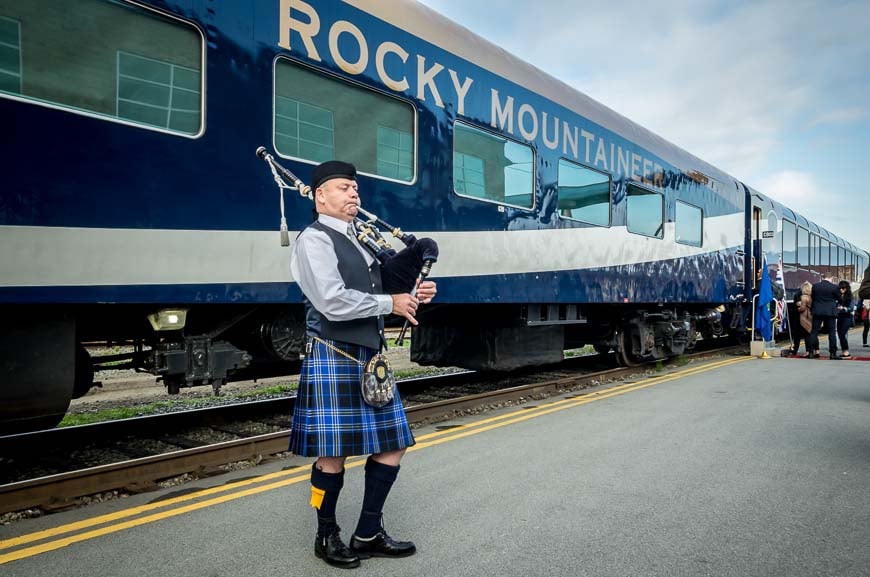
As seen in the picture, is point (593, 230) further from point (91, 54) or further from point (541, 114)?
point (91, 54)

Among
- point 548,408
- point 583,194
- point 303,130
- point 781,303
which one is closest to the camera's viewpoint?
point 303,130

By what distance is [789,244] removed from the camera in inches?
586

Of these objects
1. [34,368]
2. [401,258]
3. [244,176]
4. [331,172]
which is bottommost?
[34,368]

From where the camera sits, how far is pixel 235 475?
13.5 ft

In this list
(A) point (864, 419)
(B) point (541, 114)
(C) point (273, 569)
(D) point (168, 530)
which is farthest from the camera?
(B) point (541, 114)

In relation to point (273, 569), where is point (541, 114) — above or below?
above

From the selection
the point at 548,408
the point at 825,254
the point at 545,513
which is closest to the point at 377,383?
the point at 545,513

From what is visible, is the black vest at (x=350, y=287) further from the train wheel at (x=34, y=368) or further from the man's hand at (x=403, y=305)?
the train wheel at (x=34, y=368)

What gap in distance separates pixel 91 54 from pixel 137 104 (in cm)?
34

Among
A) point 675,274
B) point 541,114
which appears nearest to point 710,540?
point 541,114

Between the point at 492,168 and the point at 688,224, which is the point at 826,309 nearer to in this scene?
the point at 688,224

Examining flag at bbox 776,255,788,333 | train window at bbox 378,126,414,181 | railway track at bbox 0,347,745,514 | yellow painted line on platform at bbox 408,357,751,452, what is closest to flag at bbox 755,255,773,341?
flag at bbox 776,255,788,333

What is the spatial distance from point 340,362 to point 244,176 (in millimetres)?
2036

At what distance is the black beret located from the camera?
105 inches
